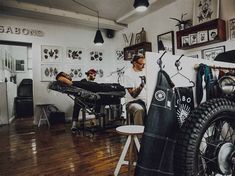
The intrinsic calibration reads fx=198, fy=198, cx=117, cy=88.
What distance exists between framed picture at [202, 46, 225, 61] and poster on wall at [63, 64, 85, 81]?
3.89 m

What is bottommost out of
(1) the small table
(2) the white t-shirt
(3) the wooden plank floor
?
(3) the wooden plank floor

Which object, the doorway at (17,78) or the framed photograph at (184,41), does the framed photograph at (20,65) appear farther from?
the framed photograph at (184,41)

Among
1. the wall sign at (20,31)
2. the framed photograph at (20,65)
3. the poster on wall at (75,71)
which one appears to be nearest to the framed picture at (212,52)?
the poster on wall at (75,71)

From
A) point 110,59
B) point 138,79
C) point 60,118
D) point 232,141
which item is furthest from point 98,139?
point 110,59

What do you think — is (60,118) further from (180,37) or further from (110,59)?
(180,37)

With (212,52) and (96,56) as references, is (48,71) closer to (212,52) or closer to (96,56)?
(96,56)

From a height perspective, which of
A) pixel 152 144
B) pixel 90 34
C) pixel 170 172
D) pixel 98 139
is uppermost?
pixel 90 34

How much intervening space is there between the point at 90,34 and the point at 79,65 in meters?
1.18

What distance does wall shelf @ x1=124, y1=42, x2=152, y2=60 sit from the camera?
570 cm

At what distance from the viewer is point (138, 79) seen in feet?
10.5

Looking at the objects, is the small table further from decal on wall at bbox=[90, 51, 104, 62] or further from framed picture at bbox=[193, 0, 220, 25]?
framed picture at bbox=[193, 0, 220, 25]

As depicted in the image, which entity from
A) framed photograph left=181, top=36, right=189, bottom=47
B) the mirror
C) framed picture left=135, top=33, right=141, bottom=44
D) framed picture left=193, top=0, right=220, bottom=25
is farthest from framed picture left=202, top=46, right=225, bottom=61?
framed picture left=135, top=33, right=141, bottom=44

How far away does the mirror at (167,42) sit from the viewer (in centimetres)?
508

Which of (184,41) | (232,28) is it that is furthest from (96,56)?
(232,28)
